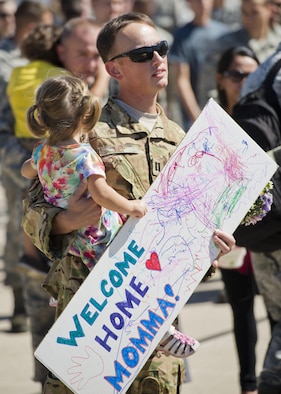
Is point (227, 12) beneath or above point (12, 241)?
beneath

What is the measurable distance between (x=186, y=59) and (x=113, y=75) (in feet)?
17.4

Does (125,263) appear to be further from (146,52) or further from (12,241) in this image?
(12,241)

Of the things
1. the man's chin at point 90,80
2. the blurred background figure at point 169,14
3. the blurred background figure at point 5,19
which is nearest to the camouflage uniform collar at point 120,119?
the man's chin at point 90,80

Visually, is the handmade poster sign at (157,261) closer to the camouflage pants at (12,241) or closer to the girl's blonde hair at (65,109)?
the girl's blonde hair at (65,109)

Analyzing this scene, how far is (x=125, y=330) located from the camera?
11.8 ft

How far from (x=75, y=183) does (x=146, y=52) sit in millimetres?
560

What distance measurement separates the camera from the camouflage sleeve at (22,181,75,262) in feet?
12.5

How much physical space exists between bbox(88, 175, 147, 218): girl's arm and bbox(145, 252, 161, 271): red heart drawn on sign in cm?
14

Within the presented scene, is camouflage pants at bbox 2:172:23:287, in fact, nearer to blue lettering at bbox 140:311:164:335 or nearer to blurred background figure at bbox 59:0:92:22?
blurred background figure at bbox 59:0:92:22

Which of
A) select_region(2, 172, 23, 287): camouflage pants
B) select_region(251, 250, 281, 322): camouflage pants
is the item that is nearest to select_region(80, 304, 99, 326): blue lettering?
select_region(251, 250, 281, 322): camouflage pants

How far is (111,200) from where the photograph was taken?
11.9 feet

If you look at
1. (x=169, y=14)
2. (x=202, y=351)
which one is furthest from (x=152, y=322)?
(x=169, y=14)

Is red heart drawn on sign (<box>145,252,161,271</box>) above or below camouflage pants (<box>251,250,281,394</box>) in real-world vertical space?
above

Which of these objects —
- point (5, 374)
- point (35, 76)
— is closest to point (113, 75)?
point (35, 76)
